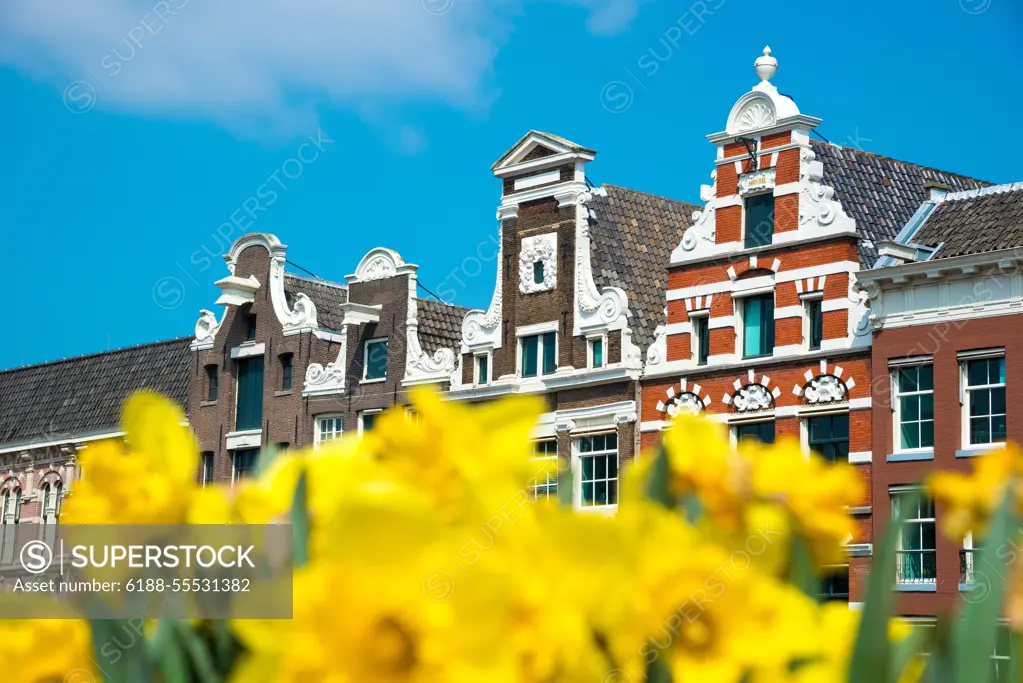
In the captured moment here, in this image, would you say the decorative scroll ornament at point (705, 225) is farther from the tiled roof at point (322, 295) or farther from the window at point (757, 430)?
the tiled roof at point (322, 295)

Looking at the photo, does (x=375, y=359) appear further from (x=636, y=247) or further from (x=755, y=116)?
(x=755, y=116)

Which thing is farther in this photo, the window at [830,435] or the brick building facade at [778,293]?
the brick building facade at [778,293]

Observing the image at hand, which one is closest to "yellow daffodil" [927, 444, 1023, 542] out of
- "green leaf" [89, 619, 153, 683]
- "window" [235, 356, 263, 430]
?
"green leaf" [89, 619, 153, 683]

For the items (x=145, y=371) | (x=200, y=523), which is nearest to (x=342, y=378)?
(x=145, y=371)

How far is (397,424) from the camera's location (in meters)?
1.19

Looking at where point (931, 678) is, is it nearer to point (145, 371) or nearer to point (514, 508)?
point (514, 508)

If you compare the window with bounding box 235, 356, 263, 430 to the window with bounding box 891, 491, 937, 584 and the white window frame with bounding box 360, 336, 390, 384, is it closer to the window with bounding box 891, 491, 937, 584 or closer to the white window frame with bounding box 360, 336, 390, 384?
the white window frame with bounding box 360, 336, 390, 384

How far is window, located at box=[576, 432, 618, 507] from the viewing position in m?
25.7

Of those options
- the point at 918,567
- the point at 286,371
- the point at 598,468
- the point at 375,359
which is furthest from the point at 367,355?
the point at 918,567

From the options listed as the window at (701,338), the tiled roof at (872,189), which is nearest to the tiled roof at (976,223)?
the tiled roof at (872,189)

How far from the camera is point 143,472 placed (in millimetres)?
1204

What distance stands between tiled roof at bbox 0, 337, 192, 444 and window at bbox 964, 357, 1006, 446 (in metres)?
21.5

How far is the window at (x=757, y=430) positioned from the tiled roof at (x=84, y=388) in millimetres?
17427

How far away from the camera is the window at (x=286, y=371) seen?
3231 centimetres
